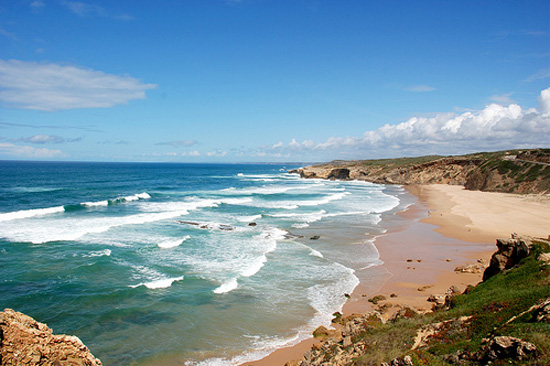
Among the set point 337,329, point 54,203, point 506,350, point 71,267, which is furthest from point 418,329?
point 54,203

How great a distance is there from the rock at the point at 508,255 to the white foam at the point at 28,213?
38867mm

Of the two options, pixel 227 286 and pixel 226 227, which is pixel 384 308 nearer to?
pixel 227 286

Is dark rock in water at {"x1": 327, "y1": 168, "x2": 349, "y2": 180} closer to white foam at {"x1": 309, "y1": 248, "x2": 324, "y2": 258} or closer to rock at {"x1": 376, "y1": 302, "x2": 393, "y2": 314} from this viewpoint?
white foam at {"x1": 309, "y1": 248, "x2": 324, "y2": 258}

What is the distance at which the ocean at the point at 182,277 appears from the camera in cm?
1281

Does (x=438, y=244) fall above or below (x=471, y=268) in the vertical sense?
below

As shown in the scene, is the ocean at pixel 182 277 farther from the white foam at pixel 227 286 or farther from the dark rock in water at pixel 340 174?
the dark rock in water at pixel 340 174

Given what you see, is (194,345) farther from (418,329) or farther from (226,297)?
(418,329)

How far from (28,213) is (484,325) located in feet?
135

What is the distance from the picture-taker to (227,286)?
1766 cm

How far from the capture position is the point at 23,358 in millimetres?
5469

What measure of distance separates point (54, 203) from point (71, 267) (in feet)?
94.8

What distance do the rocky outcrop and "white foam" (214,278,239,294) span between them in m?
11.0

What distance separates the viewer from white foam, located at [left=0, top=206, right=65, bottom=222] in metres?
33.5

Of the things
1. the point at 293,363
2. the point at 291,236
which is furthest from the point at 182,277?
the point at 291,236
